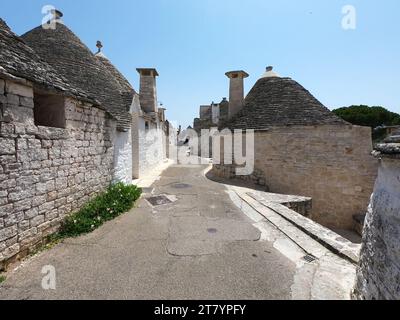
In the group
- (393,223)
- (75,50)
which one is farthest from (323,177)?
(75,50)

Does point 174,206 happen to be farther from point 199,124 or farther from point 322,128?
point 199,124

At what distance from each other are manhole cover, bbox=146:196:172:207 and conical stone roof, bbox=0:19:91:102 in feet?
12.2

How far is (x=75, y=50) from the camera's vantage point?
8.93 m

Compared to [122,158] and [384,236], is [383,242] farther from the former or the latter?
[122,158]

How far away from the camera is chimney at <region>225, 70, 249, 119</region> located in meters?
13.4

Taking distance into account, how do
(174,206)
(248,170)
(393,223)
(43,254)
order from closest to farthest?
(393,223) → (43,254) → (174,206) → (248,170)

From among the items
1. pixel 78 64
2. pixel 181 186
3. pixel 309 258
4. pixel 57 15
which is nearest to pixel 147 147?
pixel 181 186

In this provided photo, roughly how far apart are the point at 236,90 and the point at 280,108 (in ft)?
11.7

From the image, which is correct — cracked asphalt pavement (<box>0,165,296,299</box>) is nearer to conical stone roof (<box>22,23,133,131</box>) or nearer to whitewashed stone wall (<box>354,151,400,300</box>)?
whitewashed stone wall (<box>354,151,400,300</box>)

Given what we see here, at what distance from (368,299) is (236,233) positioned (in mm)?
2625

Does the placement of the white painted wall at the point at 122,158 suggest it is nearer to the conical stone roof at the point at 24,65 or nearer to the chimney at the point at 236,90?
the conical stone roof at the point at 24,65

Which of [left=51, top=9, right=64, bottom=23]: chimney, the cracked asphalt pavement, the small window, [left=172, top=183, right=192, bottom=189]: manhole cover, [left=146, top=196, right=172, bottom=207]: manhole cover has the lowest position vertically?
the cracked asphalt pavement

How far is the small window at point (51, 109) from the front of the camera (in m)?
4.79

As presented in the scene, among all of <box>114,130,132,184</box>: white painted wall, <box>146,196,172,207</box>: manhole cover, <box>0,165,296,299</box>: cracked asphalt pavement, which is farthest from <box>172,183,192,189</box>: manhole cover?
<box>0,165,296,299</box>: cracked asphalt pavement
